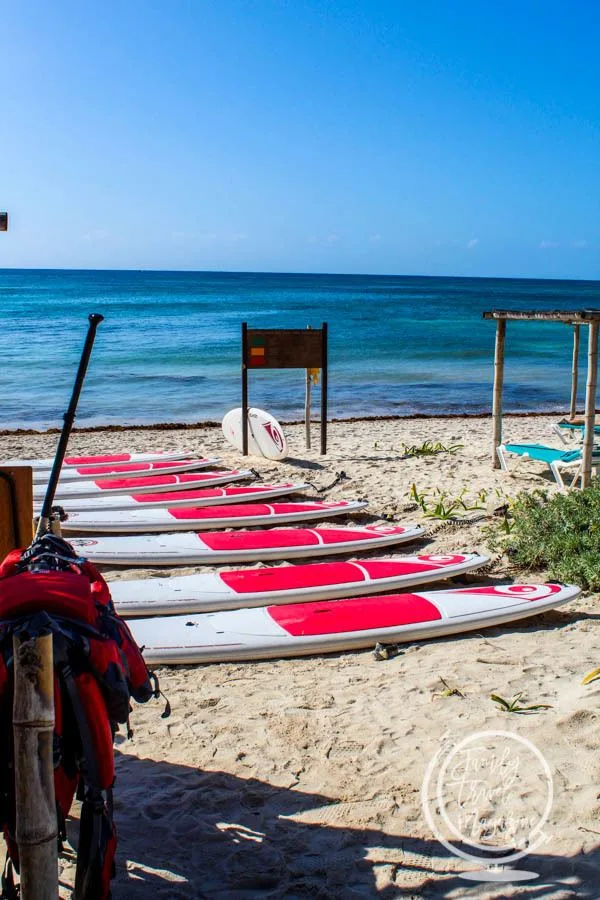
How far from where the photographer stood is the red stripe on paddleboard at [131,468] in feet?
29.7

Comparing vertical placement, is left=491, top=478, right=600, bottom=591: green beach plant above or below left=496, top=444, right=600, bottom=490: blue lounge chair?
below

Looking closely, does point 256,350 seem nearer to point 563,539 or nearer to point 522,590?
point 563,539

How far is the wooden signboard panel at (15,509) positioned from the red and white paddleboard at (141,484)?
4.82 m

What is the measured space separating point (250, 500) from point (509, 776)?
5.11m

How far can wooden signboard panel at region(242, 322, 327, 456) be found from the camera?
9961 mm

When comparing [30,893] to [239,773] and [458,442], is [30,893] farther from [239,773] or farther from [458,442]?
[458,442]

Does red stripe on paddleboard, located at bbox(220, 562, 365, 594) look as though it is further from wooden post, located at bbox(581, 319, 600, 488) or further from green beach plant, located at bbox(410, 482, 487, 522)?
wooden post, located at bbox(581, 319, 600, 488)

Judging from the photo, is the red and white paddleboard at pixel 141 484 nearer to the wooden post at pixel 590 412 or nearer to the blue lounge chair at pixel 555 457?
the blue lounge chair at pixel 555 457

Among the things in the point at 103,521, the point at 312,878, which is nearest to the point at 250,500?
the point at 103,521

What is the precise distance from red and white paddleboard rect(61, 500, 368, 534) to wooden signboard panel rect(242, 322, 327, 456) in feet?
8.65

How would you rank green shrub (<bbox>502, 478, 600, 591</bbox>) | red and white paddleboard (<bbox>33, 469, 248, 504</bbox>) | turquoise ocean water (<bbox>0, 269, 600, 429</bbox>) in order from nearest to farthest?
1. green shrub (<bbox>502, 478, 600, 591</bbox>)
2. red and white paddleboard (<bbox>33, 469, 248, 504</bbox>)
3. turquoise ocean water (<bbox>0, 269, 600, 429</bbox>)

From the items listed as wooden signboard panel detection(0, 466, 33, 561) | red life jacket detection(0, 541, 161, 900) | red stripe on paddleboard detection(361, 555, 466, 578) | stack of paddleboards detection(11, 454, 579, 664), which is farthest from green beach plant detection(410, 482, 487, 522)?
red life jacket detection(0, 541, 161, 900)

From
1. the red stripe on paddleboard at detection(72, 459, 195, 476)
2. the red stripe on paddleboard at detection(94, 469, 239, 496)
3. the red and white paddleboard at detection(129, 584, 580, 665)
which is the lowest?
the red and white paddleboard at detection(129, 584, 580, 665)

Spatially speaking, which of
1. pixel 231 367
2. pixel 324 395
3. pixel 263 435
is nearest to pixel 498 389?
pixel 324 395
